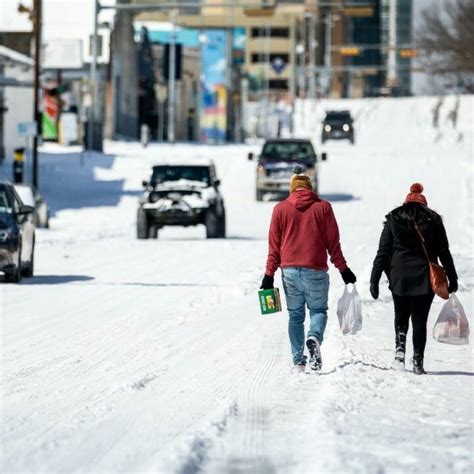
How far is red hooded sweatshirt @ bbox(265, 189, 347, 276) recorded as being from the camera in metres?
12.2

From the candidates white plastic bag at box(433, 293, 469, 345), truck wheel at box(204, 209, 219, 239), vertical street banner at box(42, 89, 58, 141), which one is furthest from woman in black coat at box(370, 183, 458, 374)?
vertical street banner at box(42, 89, 58, 141)

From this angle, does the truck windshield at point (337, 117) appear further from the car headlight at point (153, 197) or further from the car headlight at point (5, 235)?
the car headlight at point (5, 235)

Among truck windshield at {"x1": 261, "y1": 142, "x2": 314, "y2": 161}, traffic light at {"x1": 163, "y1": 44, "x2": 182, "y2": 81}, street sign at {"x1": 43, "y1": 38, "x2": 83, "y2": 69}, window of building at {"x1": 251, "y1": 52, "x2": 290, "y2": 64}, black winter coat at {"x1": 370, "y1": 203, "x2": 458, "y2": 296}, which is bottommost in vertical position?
black winter coat at {"x1": 370, "y1": 203, "x2": 458, "y2": 296}

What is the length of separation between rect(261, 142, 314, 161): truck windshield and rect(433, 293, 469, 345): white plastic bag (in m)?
33.9

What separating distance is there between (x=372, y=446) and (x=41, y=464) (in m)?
1.70

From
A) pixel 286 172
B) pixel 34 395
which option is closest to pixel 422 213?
pixel 34 395

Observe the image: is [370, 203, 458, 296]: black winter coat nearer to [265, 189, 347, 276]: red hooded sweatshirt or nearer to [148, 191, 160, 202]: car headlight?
[265, 189, 347, 276]: red hooded sweatshirt

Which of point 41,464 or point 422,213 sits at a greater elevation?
point 422,213

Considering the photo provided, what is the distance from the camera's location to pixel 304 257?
12172mm

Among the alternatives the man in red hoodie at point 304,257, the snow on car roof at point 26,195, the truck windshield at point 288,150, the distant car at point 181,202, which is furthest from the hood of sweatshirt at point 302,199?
the truck windshield at point 288,150

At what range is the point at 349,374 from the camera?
12.0 m

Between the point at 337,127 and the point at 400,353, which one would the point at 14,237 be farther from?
the point at 337,127

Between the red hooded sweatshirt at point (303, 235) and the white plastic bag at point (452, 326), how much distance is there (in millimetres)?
901

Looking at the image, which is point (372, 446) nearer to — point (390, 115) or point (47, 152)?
point (47, 152)
